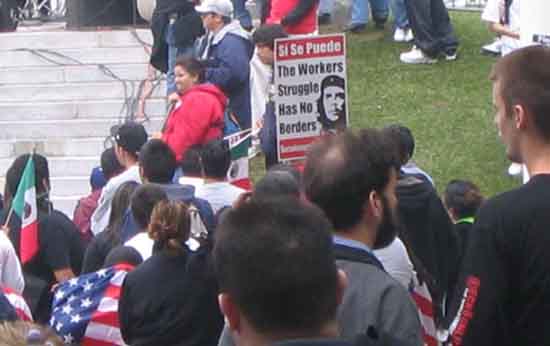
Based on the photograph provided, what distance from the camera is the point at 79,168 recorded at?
46.4 ft

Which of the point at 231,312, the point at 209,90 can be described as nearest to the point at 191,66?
the point at 209,90

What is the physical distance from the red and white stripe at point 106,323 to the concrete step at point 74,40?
35.3 feet

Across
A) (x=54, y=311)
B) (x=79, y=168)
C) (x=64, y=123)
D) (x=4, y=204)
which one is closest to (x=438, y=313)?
(x=54, y=311)

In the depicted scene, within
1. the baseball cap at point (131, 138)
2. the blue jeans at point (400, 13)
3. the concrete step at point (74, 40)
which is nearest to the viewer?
the baseball cap at point (131, 138)

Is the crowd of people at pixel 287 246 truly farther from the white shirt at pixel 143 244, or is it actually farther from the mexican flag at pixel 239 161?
the mexican flag at pixel 239 161

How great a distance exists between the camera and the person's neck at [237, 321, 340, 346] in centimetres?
275

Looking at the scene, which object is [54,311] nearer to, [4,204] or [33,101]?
[4,204]

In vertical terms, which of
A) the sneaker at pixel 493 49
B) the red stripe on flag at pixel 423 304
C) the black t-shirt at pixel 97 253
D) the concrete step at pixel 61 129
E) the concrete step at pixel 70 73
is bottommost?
the concrete step at pixel 61 129

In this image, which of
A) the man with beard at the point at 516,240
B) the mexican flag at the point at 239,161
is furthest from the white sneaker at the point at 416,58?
the man with beard at the point at 516,240

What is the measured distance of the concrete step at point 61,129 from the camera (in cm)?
1483

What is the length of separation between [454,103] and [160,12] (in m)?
3.38

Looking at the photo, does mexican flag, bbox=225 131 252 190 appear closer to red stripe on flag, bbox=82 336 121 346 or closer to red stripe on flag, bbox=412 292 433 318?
red stripe on flag, bbox=82 336 121 346

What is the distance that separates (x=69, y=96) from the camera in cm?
1563

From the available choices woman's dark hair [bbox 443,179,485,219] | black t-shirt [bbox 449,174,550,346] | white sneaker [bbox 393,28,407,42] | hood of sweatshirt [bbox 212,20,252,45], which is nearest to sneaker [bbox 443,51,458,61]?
white sneaker [bbox 393,28,407,42]
